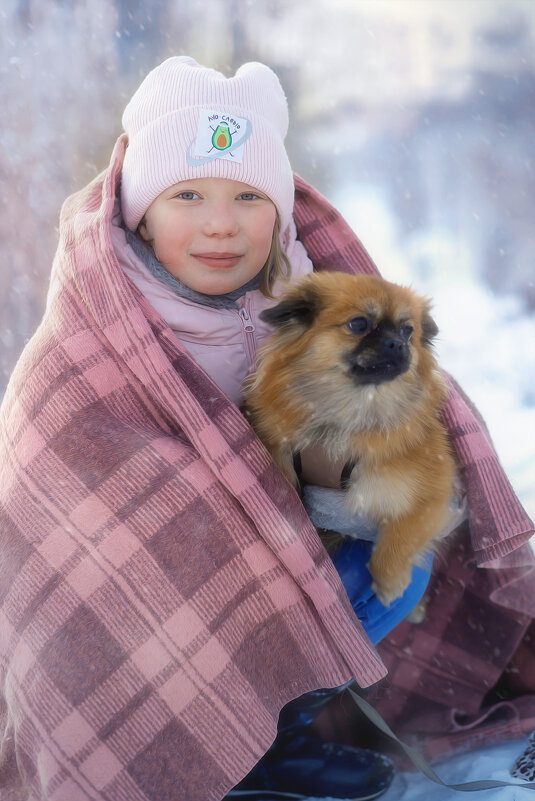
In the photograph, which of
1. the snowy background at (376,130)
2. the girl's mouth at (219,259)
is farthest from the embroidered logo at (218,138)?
the snowy background at (376,130)

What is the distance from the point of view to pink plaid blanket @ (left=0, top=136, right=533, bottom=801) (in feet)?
4.84

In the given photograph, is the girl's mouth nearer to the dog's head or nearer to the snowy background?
the dog's head

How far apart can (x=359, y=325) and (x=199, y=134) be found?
0.74m

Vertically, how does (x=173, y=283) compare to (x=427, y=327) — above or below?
above

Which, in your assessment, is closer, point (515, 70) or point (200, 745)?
point (200, 745)

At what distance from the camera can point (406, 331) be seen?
6.06 feet

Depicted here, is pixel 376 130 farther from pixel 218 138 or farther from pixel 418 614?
pixel 418 614

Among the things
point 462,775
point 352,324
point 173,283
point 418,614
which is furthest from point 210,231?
point 462,775

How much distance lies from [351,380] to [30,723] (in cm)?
123

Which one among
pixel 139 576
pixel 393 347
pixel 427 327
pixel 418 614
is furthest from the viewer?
pixel 418 614

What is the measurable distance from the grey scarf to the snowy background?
4.22 ft

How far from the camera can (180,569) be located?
1538 mm

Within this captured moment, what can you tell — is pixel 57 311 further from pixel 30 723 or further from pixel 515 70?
pixel 515 70

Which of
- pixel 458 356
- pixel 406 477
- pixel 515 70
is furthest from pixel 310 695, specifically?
pixel 515 70
